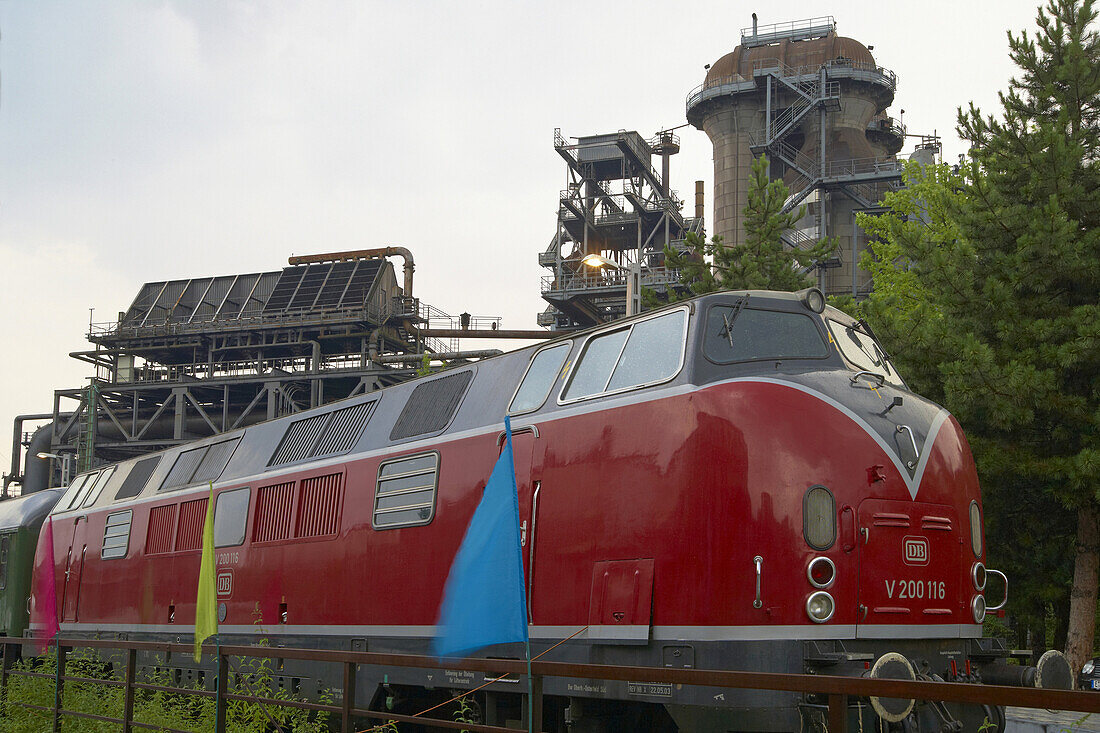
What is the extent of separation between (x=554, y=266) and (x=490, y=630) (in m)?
61.0

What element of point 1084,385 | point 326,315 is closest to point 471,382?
point 1084,385

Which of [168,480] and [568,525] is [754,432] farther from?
[168,480]

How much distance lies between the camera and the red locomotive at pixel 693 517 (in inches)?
294

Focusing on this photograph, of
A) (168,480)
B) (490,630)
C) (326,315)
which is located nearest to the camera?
(490,630)

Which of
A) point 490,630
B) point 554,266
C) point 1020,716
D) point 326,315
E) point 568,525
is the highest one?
point 554,266

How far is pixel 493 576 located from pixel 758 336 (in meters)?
3.29

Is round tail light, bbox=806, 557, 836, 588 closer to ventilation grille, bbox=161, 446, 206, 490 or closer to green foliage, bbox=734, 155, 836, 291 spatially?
ventilation grille, bbox=161, 446, 206, 490

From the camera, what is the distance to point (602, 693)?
8.03 metres

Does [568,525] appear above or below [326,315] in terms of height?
below

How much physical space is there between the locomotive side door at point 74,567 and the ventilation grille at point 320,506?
7.79 metres

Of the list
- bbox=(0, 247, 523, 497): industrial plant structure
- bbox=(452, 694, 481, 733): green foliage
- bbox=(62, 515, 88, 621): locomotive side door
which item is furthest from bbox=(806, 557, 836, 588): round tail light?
bbox=(0, 247, 523, 497): industrial plant structure

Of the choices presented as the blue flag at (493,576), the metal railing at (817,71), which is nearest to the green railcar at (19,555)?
the blue flag at (493,576)

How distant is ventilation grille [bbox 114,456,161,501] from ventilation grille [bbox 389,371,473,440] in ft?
25.2

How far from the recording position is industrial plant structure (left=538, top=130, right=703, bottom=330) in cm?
6406
